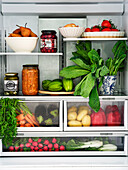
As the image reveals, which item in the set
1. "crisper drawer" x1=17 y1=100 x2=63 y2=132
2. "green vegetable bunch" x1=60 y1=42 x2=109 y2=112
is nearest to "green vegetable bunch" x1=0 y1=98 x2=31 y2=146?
"crisper drawer" x1=17 y1=100 x2=63 y2=132

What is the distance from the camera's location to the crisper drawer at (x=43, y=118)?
6.18 ft

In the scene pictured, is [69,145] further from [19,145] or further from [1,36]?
[1,36]

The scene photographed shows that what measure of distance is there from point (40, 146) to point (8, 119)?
334 mm

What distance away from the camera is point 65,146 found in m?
1.93

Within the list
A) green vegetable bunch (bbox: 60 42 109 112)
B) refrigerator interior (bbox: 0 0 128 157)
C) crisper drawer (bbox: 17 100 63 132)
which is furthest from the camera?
refrigerator interior (bbox: 0 0 128 157)

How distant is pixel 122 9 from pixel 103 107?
78 cm

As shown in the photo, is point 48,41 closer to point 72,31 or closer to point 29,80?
point 72,31

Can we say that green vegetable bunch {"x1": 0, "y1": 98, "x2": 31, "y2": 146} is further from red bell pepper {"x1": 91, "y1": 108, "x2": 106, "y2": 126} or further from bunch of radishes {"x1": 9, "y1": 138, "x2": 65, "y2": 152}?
red bell pepper {"x1": 91, "y1": 108, "x2": 106, "y2": 126}

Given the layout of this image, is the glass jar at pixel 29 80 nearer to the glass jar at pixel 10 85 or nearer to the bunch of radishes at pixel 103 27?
the glass jar at pixel 10 85

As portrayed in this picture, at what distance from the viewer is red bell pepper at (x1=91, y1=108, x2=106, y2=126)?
6.20 feet

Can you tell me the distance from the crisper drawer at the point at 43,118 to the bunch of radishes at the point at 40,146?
0.35ft

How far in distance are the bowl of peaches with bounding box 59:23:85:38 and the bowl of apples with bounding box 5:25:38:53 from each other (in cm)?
23

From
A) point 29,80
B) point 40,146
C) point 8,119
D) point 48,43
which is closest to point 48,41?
point 48,43

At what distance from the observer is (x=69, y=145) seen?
193 cm
